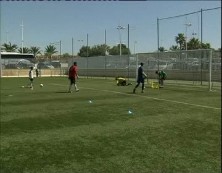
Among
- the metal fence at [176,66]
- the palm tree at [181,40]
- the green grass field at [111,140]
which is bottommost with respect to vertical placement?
the green grass field at [111,140]

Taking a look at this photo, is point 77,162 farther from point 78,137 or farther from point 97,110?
point 97,110

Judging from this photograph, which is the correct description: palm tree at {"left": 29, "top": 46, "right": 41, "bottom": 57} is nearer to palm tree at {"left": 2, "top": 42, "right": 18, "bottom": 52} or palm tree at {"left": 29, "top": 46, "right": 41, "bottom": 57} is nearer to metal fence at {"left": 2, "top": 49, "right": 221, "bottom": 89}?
palm tree at {"left": 2, "top": 42, "right": 18, "bottom": 52}

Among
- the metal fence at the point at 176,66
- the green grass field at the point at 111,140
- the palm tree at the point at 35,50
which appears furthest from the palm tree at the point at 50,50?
the green grass field at the point at 111,140

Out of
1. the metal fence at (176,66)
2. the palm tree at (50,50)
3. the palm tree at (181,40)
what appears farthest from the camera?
the palm tree at (50,50)

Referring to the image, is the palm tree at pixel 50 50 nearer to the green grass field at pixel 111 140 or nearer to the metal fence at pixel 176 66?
the metal fence at pixel 176 66

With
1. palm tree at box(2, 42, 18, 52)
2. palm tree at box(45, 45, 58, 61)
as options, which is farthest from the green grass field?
palm tree at box(2, 42, 18, 52)

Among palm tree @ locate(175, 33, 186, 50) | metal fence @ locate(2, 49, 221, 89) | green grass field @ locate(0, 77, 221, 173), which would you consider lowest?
green grass field @ locate(0, 77, 221, 173)

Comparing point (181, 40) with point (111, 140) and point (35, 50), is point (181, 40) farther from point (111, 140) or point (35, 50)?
point (35, 50)

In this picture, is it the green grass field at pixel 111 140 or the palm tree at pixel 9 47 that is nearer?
the green grass field at pixel 111 140

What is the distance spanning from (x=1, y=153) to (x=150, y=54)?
99.3ft

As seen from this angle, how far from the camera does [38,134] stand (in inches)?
415

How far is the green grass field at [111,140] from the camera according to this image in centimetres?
756

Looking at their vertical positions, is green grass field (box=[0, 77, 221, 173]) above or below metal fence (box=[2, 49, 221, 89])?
below

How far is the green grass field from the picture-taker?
7.56m
